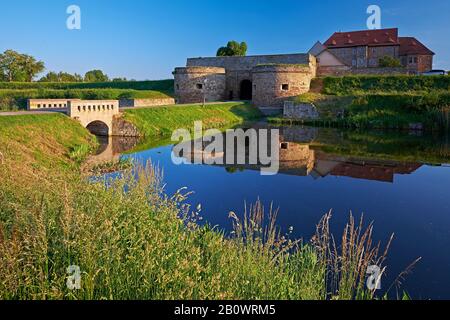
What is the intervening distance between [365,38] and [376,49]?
1888mm

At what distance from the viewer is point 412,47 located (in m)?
48.5

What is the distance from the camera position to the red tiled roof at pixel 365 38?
4731 cm

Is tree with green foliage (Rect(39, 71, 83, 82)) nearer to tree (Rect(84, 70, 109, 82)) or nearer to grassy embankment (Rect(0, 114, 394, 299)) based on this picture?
tree (Rect(84, 70, 109, 82))

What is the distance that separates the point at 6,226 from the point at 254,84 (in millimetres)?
32075

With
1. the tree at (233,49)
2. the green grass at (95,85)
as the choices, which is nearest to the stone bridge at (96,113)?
the green grass at (95,85)

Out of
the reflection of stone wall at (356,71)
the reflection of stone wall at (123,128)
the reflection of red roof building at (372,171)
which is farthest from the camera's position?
the reflection of stone wall at (356,71)

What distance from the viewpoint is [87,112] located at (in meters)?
19.3

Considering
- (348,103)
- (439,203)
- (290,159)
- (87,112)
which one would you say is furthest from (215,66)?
(439,203)

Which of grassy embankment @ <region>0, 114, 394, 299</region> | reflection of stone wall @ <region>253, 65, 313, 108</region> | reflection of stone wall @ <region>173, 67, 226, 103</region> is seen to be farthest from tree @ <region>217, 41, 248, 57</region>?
grassy embankment @ <region>0, 114, 394, 299</region>

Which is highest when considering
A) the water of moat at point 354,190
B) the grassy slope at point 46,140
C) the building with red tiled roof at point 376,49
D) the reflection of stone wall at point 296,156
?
the building with red tiled roof at point 376,49

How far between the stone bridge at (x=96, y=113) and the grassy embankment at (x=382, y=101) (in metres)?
14.2

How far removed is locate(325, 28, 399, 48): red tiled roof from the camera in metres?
47.3

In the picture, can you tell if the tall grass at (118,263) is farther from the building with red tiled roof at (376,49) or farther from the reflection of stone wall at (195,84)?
the building with red tiled roof at (376,49)

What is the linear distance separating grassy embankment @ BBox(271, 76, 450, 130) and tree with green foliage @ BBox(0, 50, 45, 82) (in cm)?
3453
